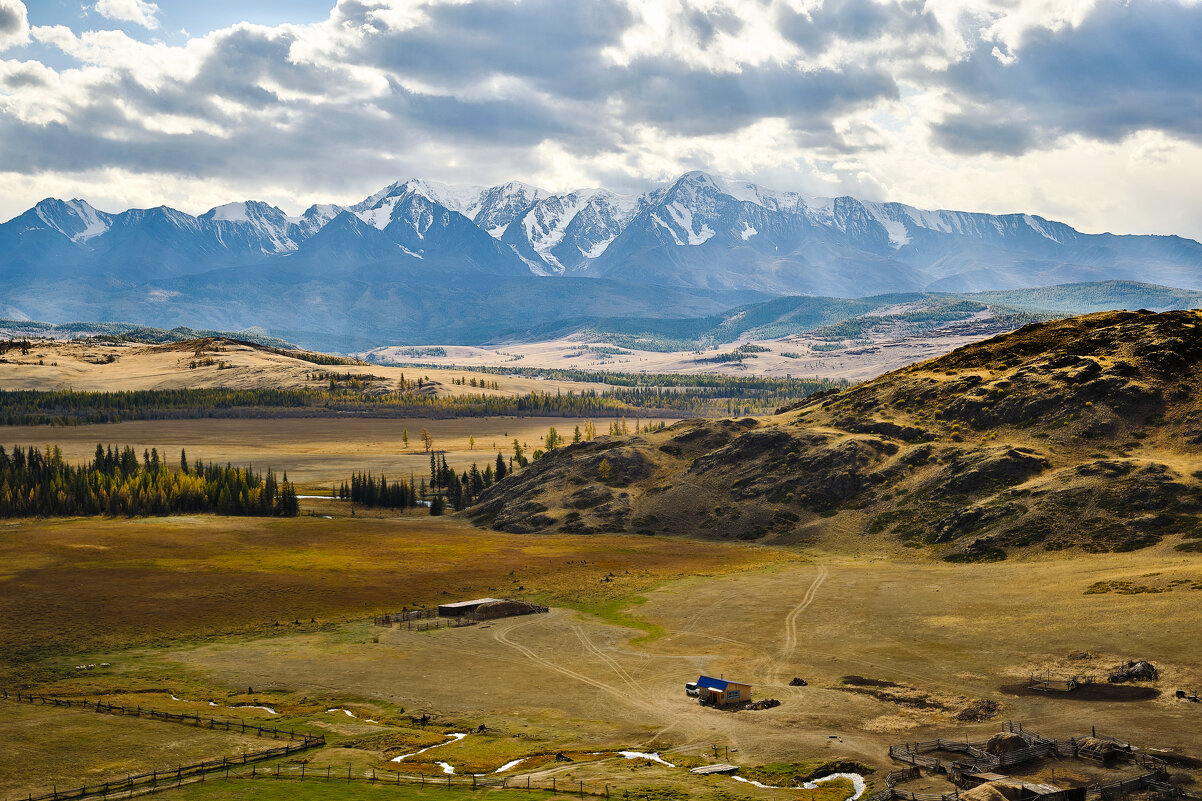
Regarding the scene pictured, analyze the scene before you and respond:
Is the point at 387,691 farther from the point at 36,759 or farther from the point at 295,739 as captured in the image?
the point at 36,759

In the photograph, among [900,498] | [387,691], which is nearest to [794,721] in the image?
[387,691]

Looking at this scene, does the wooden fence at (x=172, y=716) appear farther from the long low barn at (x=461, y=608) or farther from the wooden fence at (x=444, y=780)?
the long low barn at (x=461, y=608)

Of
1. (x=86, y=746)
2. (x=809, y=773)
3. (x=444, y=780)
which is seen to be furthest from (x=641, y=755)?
(x=86, y=746)

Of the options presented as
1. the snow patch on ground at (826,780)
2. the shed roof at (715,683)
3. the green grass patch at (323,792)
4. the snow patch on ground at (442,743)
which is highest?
the shed roof at (715,683)

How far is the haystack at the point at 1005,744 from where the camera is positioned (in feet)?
248

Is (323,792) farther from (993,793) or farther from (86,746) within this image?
(993,793)

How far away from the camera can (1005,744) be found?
75.8 metres

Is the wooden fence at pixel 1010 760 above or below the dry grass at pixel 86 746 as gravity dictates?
above

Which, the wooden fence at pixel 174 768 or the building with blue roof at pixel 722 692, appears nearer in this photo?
the wooden fence at pixel 174 768

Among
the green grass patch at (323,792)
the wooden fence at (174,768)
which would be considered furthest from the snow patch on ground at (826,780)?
the wooden fence at (174,768)

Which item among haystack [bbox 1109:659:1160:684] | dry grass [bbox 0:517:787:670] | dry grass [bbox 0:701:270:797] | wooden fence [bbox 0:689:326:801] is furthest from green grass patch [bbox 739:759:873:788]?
dry grass [bbox 0:517:787:670]

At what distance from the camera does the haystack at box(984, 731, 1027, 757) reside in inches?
2977

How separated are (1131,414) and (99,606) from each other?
172 metres

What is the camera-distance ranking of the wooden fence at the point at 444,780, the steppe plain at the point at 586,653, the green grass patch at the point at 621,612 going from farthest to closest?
the green grass patch at the point at 621,612 < the steppe plain at the point at 586,653 < the wooden fence at the point at 444,780
